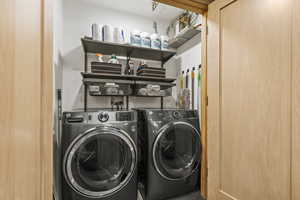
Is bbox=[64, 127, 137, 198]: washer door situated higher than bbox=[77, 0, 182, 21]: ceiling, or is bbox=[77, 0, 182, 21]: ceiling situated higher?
bbox=[77, 0, 182, 21]: ceiling

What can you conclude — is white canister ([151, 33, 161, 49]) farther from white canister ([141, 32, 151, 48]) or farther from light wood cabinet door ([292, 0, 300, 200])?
light wood cabinet door ([292, 0, 300, 200])

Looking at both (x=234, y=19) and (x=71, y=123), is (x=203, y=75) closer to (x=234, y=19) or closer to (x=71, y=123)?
(x=234, y=19)

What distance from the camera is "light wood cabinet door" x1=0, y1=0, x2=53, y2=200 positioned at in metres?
0.46

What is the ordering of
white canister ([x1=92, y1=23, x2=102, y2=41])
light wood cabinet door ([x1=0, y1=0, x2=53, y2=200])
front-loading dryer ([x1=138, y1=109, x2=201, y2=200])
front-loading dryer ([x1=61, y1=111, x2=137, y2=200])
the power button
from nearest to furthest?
1. light wood cabinet door ([x1=0, y1=0, x2=53, y2=200])
2. front-loading dryer ([x1=61, y1=111, x2=137, y2=200])
3. the power button
4. front-loading dryer ([x1=138, y1=109, x2=201, y2=200])
5. white canister ([x1=92, y1=23, x2=102, y2=41])

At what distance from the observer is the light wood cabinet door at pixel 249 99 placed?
3.11 feet

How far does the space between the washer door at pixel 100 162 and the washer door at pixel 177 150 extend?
344 millimetres

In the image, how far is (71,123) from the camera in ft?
4.51

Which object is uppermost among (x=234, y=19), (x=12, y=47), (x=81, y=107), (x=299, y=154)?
(x=234, y=19)

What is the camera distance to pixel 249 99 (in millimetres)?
1134

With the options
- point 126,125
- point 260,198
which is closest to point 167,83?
point 126,125

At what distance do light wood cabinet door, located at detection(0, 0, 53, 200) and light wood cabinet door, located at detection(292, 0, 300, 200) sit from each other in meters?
1.36

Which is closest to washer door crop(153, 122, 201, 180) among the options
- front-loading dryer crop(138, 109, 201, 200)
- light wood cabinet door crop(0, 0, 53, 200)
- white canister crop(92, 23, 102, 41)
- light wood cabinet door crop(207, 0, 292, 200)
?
front-loading dryer crop(138, 109, 201, 200)

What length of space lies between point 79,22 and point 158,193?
100 inches

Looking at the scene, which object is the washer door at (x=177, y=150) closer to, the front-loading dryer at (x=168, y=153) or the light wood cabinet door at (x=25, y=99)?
the front-loading dryer at (x=168, y=153)
